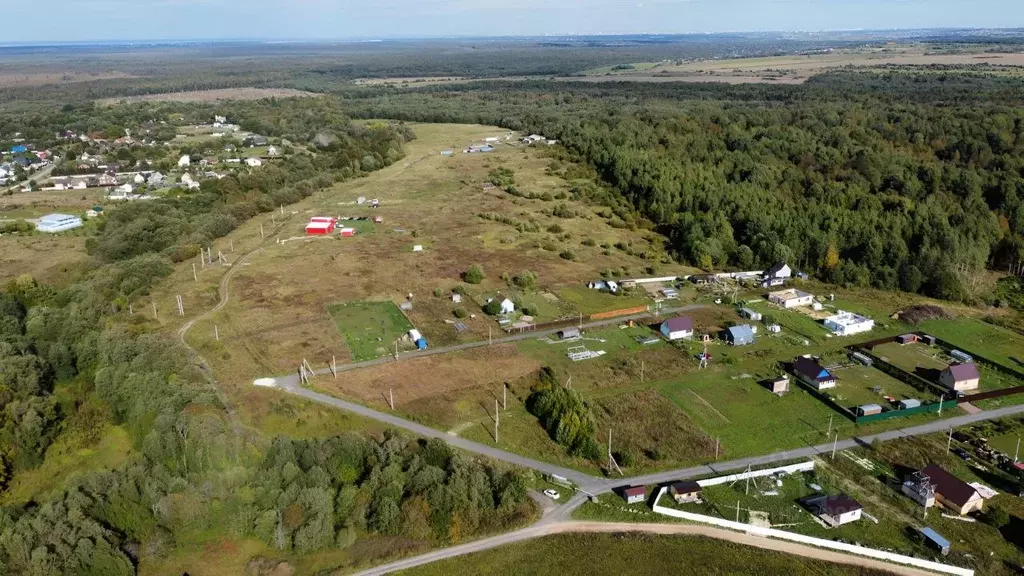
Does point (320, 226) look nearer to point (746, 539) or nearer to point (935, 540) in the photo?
point (746, 539)

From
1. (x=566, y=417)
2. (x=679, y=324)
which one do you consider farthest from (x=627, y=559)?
(x=679, y=324)

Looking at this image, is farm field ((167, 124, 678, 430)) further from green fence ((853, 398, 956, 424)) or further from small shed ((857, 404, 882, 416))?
green fence ((853, 398, 956, 424))

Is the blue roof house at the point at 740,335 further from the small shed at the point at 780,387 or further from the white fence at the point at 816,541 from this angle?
the white fence at the point at 816,541

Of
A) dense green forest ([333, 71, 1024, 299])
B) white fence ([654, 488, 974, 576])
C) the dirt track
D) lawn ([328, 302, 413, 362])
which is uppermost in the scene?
dense green forest ([333, 71, 1024, 299])

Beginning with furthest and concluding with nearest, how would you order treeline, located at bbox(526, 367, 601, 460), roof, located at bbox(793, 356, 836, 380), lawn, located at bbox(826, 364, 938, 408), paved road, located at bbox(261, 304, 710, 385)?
paved road, located at bbox(261, 304, 710, 385) → roof, located at bbox(793, 356, 836, 380) → lawn, located at bbox(826, 364, 938, 408) → treeline, located at bbox(526, 367, 601, 460)

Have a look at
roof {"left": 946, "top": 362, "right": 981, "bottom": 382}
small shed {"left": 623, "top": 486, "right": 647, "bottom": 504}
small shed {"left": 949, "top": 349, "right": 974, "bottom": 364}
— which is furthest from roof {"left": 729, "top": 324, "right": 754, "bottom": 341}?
small shed {"left": 623, "top": 486, "right": 647, "bottom": 504}

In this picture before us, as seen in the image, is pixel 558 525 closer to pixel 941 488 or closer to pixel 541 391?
pixel 541 391
